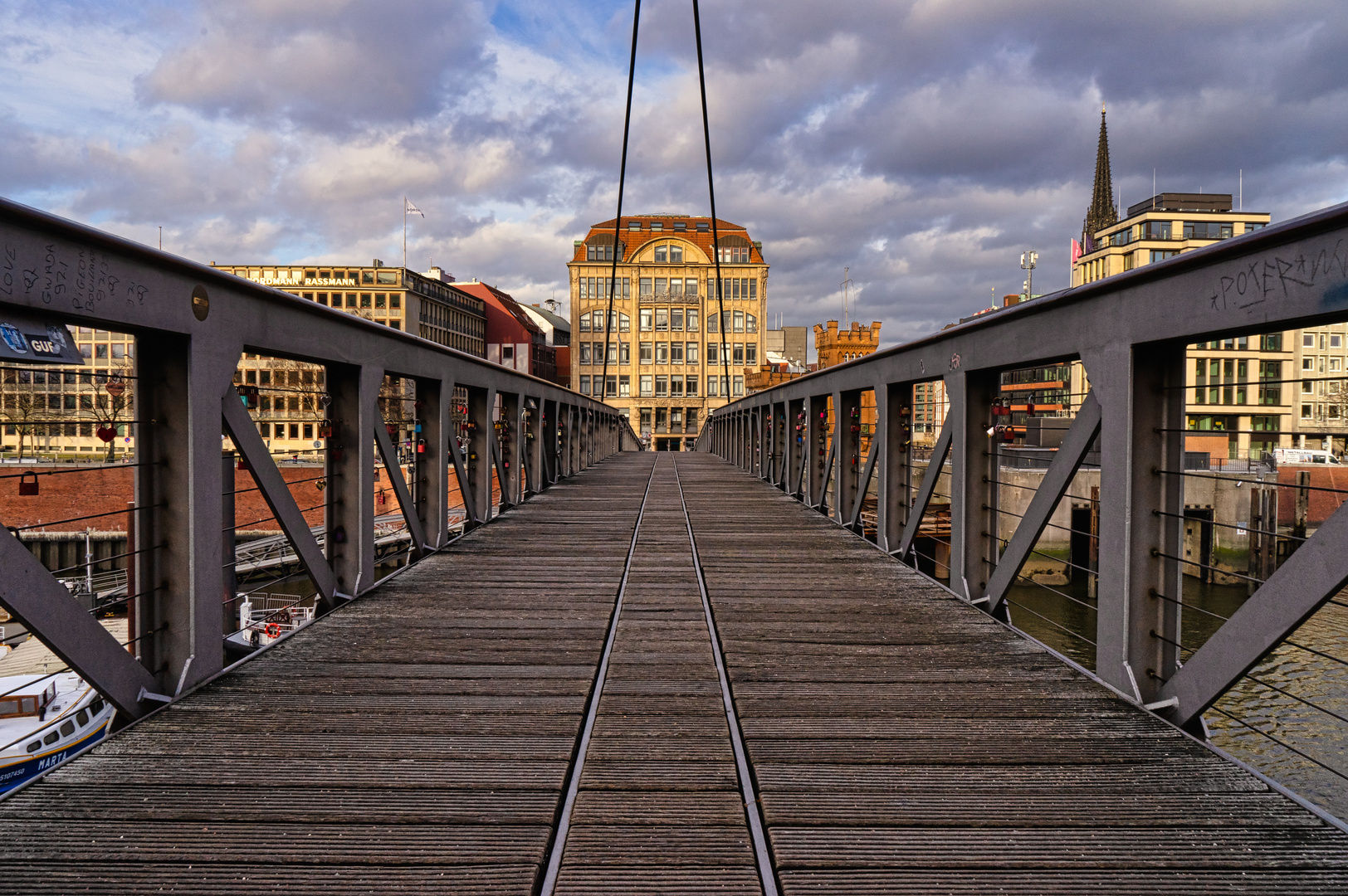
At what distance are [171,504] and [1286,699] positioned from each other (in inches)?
801

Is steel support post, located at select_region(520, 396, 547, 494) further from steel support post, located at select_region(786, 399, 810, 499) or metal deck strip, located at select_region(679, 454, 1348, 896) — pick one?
metal deck strip, located at select_region(679, 454, 1348, 896)

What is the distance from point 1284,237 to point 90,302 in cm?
431

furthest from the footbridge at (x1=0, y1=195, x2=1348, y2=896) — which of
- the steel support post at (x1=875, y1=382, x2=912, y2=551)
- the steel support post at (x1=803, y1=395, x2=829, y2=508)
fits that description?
the steel support post at (x1=803, y1=395, x2=829, y2=508)

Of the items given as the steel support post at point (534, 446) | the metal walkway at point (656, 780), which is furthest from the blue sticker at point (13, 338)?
the steel support post at point (534, 446)

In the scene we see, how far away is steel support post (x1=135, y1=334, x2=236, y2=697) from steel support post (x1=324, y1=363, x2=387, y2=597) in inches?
72.0

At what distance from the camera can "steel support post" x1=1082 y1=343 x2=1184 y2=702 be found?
11.7 ft

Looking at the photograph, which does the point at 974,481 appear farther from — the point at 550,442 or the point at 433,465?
the point at 550,442

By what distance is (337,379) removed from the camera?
5.66 m

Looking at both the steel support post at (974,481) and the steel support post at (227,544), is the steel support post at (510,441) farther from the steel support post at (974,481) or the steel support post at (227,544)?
the steel support post at (974,481)

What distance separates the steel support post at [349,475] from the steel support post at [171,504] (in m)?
1.83

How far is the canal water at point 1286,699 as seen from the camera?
13711mm

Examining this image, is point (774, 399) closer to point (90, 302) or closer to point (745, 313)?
point (90, 302)

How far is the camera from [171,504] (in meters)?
3.68

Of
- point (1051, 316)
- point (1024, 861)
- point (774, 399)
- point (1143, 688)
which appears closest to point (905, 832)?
point (1024, 861)
